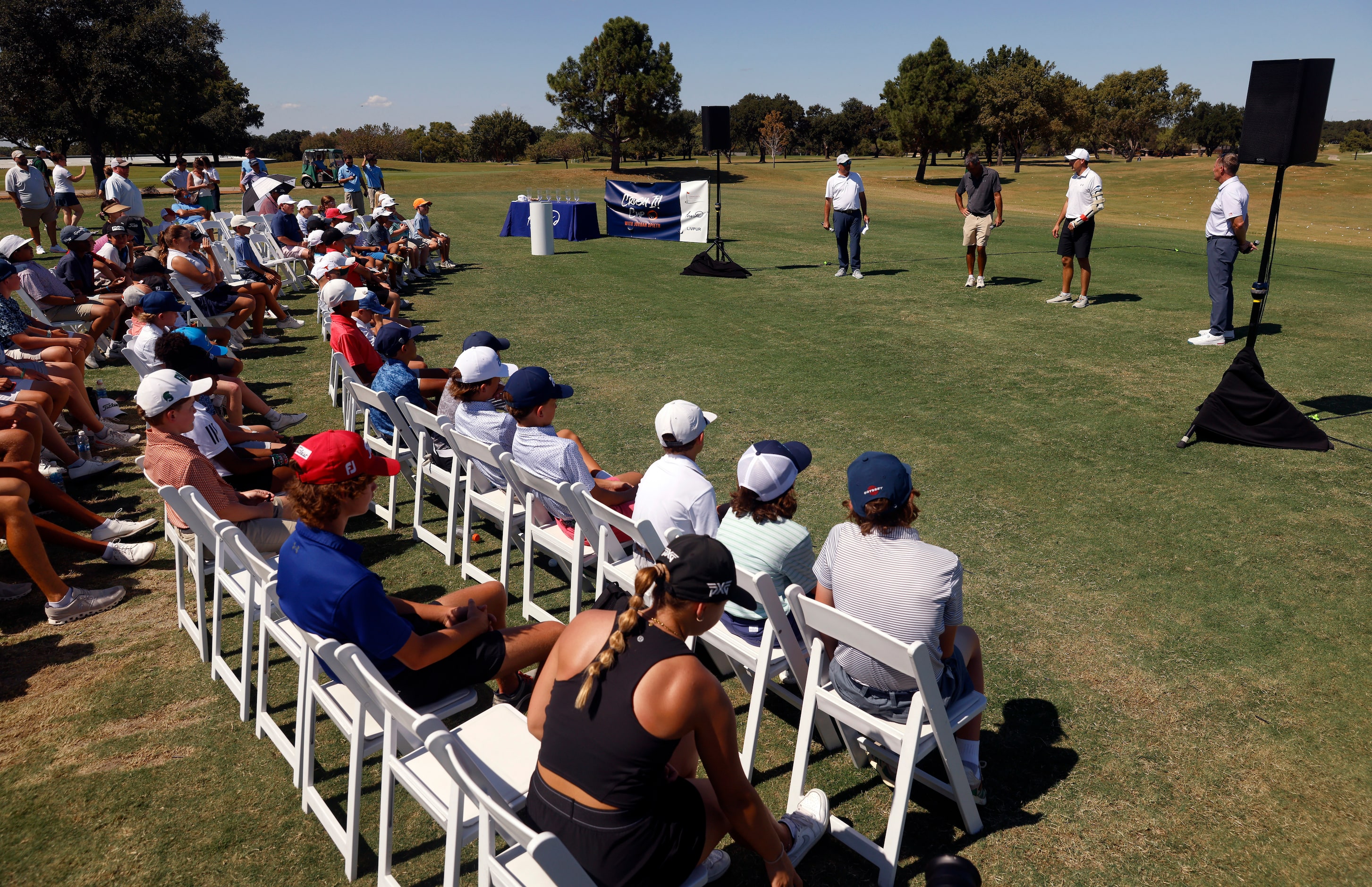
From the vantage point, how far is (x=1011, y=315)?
11352 millimetres

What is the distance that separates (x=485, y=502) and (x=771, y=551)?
2.23 metres

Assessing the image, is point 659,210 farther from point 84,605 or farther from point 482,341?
point 84,605

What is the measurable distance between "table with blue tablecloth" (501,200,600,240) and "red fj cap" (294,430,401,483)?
17.7 meters

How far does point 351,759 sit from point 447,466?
3.55 metres

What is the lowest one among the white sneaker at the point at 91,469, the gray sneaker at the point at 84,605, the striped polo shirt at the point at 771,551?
the gray sneaker at the point at 84,605

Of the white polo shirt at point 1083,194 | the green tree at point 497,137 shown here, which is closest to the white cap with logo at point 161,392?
the white polo shirt at point 1083,194

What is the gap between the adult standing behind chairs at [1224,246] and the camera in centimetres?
935

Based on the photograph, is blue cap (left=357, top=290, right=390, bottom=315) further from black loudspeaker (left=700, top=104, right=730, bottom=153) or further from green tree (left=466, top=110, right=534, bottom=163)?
green tree (left=466, top=110, right=534, bottom=163)

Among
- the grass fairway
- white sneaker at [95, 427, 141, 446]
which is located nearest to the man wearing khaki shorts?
the grass fairway

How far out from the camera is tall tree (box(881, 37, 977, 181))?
54.5m

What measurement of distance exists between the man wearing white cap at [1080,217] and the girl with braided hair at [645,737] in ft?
33.2

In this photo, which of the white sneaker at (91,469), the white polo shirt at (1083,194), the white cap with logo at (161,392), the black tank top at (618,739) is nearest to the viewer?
the black tank top at (618,739)

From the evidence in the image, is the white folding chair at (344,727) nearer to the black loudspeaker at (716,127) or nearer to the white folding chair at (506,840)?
the white folding chair at (506,840)

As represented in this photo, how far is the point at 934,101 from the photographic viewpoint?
5472 centimetres
